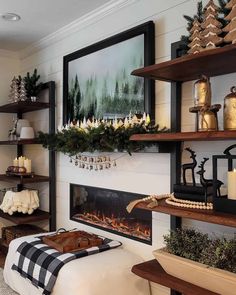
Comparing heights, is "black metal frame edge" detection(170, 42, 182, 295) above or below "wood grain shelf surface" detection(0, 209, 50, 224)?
above

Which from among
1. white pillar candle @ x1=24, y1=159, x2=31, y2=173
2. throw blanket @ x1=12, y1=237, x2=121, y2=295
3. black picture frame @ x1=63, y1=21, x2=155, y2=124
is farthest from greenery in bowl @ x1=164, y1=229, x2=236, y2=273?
white pillar candle @ x1=24, y1=159, x2=31, y2=173

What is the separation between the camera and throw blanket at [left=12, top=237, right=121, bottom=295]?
2238 millimetres

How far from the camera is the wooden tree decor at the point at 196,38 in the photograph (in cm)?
165

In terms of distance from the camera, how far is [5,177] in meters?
3.67

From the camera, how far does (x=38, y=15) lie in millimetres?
2912

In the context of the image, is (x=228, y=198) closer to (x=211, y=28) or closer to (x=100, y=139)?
(x=211, y=28)

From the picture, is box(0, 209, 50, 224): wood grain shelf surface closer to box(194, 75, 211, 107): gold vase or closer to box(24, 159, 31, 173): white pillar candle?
box(24, 159, 31, 173): white pillar candle

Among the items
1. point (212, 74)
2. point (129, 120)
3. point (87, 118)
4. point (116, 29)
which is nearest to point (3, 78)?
point (87, 118)

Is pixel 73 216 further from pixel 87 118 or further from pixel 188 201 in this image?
pixel 188 201

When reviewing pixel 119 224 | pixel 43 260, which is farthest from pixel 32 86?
pixel 43 260

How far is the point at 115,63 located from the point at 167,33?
1.86 feet

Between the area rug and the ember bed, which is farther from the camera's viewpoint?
the area rug

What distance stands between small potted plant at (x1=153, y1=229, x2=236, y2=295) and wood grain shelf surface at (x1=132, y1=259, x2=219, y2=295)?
0.02 metres

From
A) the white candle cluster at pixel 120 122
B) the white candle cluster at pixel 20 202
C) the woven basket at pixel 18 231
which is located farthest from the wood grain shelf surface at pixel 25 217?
the white candle cluster at pixel 120 122
